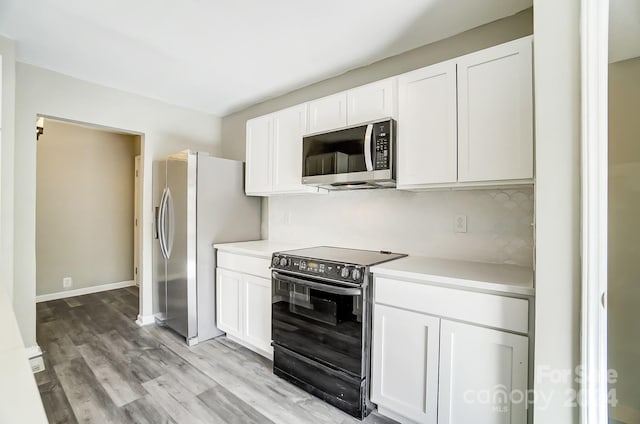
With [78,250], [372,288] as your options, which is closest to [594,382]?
[372,288]

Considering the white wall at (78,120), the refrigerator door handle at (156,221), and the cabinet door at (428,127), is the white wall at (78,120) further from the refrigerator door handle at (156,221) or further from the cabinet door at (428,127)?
the cabinet door at (428,127)

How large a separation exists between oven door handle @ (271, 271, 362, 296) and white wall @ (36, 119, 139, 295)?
3811mm

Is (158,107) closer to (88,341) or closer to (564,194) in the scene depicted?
(88,341)

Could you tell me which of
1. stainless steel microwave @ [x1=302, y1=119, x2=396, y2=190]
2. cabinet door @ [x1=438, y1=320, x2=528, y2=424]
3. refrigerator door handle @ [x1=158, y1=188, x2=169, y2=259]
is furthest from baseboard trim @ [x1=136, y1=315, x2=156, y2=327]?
cabinet door @ [x1=438, y1=320, x2=528, y2=424]

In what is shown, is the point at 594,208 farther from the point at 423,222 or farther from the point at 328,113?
the point at 328,113

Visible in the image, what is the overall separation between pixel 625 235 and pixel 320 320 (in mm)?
1679

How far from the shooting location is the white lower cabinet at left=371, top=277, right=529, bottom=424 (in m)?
1.42

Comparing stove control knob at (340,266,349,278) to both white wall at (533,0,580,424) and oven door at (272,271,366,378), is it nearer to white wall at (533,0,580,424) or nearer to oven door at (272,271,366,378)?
oven door at (272,271,366,378)

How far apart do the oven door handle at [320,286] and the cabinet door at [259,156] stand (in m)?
1.02

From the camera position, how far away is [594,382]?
3.61 ft

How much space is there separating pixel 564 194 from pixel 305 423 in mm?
1856

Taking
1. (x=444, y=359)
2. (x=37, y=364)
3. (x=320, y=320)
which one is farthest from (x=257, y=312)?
(x=37, y=364)

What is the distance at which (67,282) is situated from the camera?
4289mm

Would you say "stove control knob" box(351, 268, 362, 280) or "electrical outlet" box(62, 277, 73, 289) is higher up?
"stove control knob" box(351, 268, 362, 280)
